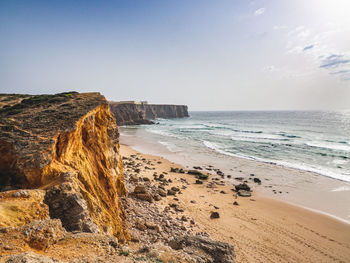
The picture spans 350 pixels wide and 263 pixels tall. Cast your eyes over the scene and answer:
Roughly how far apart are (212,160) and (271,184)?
31.5 ft

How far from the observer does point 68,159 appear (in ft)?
23.3

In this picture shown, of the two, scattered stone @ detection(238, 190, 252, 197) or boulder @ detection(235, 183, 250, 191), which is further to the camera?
boulder @ detection(235, 183, 250, 191)

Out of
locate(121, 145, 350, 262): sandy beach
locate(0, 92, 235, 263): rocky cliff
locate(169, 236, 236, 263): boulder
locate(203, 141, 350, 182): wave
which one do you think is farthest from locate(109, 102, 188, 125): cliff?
locate(169, 236, 236, 263): boulder

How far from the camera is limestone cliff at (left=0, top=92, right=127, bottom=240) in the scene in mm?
5551

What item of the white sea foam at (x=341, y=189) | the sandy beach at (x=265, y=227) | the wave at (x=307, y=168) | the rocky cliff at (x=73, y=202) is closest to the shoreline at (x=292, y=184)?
the white sea foam at (x=341, y=189)

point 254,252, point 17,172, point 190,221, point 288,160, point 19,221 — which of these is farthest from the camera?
point 288,160

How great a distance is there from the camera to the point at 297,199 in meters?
16.4

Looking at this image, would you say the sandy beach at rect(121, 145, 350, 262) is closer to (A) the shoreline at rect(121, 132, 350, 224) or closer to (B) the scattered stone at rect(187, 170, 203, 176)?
(A) the shoreline at rect(121, 132, 350, 224)

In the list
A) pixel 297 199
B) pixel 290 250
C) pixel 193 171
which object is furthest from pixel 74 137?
pixel 297 199

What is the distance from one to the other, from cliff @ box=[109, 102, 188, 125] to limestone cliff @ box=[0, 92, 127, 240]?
77.3 meters

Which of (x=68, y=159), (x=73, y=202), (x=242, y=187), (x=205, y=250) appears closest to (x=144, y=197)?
(x=68, y=159)

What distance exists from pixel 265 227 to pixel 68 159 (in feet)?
41.7

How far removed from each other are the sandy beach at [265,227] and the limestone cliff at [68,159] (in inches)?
252

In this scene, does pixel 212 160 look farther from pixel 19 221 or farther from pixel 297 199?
pixel 19 221
